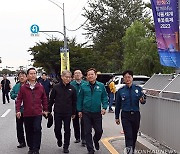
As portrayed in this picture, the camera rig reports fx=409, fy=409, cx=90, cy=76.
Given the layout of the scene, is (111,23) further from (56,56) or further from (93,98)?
(93,98)

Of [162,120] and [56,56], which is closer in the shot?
[162,120]

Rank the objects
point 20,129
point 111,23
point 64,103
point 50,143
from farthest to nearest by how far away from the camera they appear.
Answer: point 111,23, point 50,143, point 20,129, point 64,103

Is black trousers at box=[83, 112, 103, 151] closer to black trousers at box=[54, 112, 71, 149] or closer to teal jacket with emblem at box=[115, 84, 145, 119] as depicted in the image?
black trousers at box=[54, 112, 71, 149]

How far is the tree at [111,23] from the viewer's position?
197 ft

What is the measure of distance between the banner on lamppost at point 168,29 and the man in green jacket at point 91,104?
9.01 feet

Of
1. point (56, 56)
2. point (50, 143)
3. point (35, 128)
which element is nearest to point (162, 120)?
point (35, 128)

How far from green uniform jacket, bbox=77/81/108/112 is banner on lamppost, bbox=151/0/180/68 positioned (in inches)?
106

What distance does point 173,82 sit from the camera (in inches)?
292

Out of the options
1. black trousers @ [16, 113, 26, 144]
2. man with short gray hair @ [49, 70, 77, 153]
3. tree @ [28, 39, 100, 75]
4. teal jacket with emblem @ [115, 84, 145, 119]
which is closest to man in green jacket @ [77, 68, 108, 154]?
man with short gray hair @ [49, 70, 77, 153]

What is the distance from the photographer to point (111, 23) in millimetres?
62219

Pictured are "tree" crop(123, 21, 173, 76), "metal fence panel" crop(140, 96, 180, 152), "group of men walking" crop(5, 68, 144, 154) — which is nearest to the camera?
"metal fence panel" crop(140, 96, 180, 152)

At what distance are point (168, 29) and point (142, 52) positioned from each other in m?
28.6

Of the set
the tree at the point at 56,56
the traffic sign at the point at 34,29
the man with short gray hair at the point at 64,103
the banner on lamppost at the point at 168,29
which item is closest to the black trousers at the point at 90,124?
the man with short gray hair at the point at 64,103

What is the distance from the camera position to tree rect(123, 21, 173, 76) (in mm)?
38219
